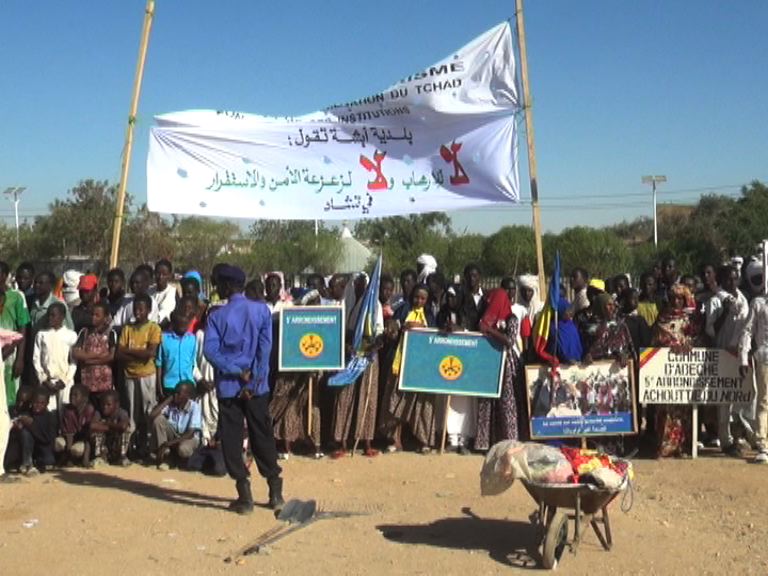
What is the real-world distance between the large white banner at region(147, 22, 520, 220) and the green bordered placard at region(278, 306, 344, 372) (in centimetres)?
168


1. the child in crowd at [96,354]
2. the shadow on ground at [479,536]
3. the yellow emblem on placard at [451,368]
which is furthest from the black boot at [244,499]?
the yellow emblem on placard at [451,368]

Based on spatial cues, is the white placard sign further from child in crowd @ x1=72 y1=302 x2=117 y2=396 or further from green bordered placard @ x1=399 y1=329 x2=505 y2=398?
child in crowd @ x1=72 y1=302 x2=117 y2=396

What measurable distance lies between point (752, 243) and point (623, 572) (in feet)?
118

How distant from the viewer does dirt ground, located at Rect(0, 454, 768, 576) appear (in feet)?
20.3

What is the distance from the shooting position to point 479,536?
6.78 meters

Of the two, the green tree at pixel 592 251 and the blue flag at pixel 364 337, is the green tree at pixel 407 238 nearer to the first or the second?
the green tree at pixel 592 251

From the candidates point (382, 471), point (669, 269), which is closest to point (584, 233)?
point (669, 269)

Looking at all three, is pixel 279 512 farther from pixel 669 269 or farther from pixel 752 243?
pixel 752 243

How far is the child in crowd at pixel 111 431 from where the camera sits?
355 inches

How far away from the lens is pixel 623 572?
598cm

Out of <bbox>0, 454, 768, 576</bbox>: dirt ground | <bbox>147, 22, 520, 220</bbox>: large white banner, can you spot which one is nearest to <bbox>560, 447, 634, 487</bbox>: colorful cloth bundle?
<bbox>0, 454, 768, 576</bbox>: dirt ground

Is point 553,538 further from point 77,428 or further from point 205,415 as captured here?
point 77,428

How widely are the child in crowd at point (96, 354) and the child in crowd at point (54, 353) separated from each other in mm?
101

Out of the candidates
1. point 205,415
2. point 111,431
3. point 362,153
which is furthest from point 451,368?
point 111,431
